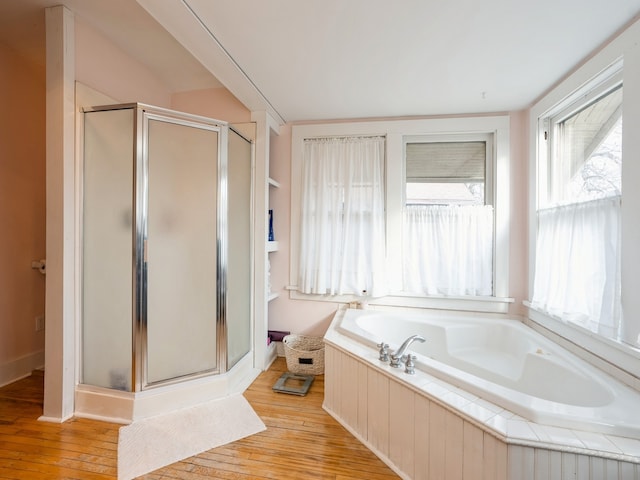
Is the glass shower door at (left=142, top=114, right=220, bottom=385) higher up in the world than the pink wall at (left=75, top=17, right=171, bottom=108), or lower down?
lower down

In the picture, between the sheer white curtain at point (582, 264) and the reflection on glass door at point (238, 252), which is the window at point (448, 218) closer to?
the sheer white curtain at point (582, 264)

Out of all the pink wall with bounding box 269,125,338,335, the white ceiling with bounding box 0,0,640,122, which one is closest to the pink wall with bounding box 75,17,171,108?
the white ceiling with bounding box 0,0,640,122

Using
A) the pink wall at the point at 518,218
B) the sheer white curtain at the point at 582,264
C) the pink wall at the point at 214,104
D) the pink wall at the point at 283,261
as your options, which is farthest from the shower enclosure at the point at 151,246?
the pink wall at the point at 518,218

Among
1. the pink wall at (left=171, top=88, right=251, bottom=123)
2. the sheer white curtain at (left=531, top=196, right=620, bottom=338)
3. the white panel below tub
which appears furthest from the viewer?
the pink wall at (left=171, top=88, right=251, bottom=123)

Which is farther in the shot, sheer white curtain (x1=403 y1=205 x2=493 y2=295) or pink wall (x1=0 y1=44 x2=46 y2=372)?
sheer white curtain (x1=403 y1=205 x2=493 y2=295)

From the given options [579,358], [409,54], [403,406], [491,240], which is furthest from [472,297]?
[409,54]

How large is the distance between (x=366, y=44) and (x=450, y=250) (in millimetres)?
1669

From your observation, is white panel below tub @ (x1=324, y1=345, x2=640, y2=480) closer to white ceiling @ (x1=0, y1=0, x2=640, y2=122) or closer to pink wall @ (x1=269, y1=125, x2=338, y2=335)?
pink wall @ (x1=269, y1=125, x2=338, y2=335)

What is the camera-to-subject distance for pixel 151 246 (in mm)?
1750

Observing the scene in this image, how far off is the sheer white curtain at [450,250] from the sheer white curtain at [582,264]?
393 millimetres

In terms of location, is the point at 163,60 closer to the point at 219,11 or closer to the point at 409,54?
the point at 219,11

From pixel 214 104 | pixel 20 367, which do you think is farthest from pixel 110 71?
pixel 20 367

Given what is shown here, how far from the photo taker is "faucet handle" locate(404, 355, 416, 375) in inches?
55.3

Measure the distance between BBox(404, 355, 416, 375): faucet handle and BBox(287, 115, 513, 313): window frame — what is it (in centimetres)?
108
